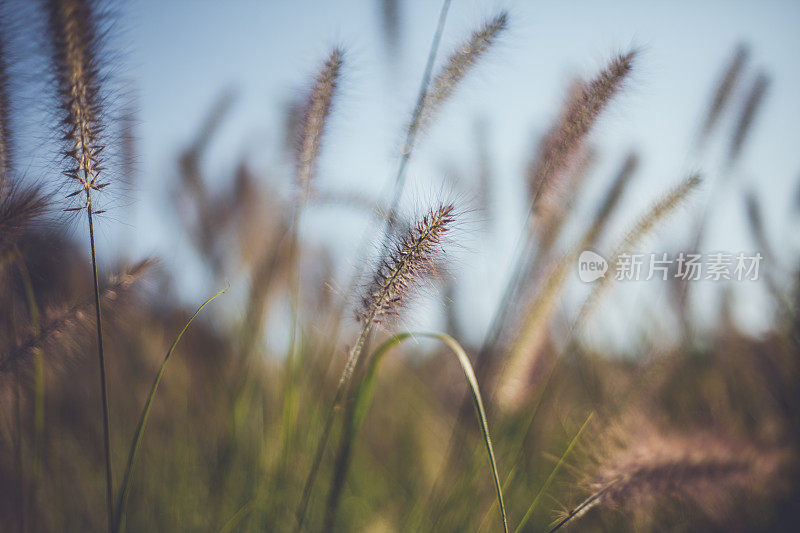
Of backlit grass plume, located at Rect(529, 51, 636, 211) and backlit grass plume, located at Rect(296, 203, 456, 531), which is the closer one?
backlit grass plume, located at Rect(296, 203, 456, 531)

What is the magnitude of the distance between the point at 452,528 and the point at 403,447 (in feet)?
2.58

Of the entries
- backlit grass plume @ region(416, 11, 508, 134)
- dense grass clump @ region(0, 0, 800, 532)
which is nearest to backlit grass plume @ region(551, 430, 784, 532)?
dense grass clump @ region(0, 0, 800, 532)

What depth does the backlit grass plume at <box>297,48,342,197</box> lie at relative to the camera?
0.86 metres

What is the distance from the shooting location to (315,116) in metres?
0.89

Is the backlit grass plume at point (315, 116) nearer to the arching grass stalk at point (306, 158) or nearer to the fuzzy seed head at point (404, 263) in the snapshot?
the arching grass stalk at point (306, 158)

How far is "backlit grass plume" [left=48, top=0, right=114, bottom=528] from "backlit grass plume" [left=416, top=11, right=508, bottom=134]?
55 cm

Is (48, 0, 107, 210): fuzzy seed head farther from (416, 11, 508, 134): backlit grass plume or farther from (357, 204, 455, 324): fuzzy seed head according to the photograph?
(416, 11, 508, 134): backlit grass plume

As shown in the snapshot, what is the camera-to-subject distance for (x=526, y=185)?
1.04 metres

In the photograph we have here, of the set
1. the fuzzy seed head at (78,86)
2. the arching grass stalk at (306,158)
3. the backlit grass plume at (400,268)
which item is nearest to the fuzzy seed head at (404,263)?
the backlit grass plume at (400,268)

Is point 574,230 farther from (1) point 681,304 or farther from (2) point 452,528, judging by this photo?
(2) point 452,528

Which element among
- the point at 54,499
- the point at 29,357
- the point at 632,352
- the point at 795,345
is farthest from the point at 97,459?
the point at 795,345

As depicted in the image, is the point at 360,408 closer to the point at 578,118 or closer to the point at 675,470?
the point at 675,470

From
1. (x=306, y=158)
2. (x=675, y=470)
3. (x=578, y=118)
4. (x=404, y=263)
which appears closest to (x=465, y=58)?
(x=578, y=118)

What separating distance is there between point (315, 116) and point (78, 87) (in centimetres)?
41
